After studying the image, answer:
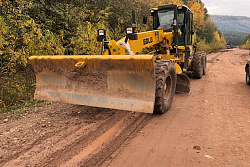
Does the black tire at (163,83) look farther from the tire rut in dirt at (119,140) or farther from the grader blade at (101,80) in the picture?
the grader blade at (101,80)

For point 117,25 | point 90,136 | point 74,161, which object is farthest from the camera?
point 117,25

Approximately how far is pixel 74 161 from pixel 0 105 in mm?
3725

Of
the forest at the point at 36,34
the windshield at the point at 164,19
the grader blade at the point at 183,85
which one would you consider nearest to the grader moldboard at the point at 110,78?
the grader blade at the point at 183,85

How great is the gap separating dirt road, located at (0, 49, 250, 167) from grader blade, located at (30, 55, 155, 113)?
463mm

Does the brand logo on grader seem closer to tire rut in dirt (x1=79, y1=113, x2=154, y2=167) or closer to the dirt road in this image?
the dirt road

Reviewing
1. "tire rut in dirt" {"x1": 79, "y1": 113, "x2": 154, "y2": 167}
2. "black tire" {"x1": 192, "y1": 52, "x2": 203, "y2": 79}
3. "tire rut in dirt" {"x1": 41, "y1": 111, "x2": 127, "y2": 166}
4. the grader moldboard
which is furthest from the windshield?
"tire rut in dirt" {"x1": 41, "y1": 111, "x2": 127, "y2": 166}

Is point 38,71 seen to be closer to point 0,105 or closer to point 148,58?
point 0,105

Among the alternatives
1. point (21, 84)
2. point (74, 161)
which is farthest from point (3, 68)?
point (74, 161)

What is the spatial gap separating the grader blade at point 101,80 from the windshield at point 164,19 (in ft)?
12.0

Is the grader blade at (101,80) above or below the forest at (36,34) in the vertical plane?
below

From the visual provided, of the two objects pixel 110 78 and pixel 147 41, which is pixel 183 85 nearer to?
pixel 147 41

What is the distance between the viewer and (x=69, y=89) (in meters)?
4.40

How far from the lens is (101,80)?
418 centimetres

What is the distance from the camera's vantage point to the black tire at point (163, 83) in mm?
4328
